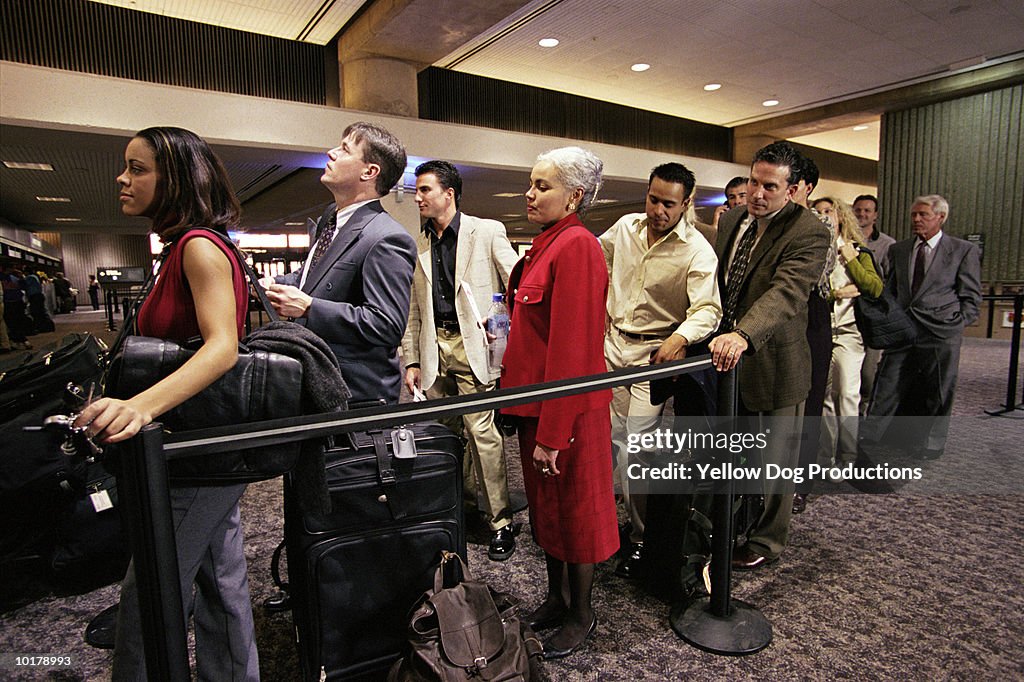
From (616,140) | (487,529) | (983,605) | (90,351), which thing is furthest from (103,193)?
(983,605)

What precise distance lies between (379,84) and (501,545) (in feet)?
24.2

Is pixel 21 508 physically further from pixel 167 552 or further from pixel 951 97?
pixel 951 97

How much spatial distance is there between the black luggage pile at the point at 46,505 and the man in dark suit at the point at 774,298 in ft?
8.51

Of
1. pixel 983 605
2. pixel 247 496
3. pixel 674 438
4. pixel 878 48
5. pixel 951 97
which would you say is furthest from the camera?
pixel 951 97

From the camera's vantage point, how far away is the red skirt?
6.11 ft

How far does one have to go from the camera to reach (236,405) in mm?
1195

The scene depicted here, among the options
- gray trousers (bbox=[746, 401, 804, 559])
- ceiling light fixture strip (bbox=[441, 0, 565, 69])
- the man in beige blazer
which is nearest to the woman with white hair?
gray trousers (bbox=[746, 401, 804, 559])

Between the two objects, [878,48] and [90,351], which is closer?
[90,351]

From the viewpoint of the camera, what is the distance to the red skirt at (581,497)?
1.86 meters

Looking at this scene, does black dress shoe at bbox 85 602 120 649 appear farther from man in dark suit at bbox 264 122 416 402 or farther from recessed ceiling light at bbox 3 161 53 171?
recessed ceiling light at bbox 3 161 53 171

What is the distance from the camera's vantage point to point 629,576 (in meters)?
2.41

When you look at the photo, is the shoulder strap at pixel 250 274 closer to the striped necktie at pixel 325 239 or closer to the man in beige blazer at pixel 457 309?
the striped necktie at pixel 325 239

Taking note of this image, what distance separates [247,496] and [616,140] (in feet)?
35.3

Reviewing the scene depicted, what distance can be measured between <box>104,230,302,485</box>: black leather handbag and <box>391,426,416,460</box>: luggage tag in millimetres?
387
